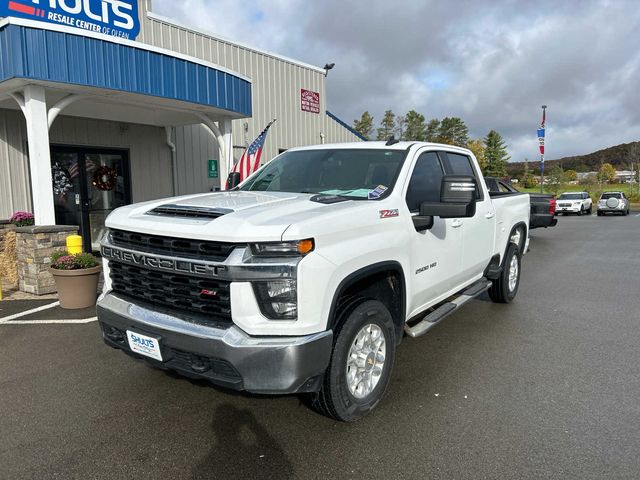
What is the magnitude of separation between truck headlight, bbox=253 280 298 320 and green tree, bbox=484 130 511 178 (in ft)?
242

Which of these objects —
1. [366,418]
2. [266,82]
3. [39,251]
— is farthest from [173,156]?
[366,418]

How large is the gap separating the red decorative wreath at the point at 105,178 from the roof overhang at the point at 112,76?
3.95ft

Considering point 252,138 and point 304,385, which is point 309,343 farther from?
point 252,138

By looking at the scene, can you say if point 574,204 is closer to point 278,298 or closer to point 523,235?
point 523,235

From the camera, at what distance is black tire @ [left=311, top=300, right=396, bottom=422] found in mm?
2947

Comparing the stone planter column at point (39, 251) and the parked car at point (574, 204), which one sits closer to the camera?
the stone planter column at point (39, 251)

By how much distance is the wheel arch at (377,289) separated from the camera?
291 cm

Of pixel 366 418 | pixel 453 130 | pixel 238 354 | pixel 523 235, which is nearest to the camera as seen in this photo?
pixel 238 354

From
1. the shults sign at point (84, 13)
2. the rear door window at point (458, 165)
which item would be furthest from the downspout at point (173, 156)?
the rear door window at point (458, 165)

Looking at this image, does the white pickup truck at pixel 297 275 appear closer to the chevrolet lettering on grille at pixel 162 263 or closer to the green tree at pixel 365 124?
the chevrolet lettering on grille at pixel 162 263

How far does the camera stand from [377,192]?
139 inches

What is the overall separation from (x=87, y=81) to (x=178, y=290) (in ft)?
17.4

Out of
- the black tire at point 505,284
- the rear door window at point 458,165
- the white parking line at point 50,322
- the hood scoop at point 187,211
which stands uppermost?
the rear door window at point 458,165

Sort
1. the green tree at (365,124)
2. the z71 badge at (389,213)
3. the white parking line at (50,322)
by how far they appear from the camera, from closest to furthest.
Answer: the z71 badge at (389,213) → the white parking line at (50,322) → the green tree at (365,124)
